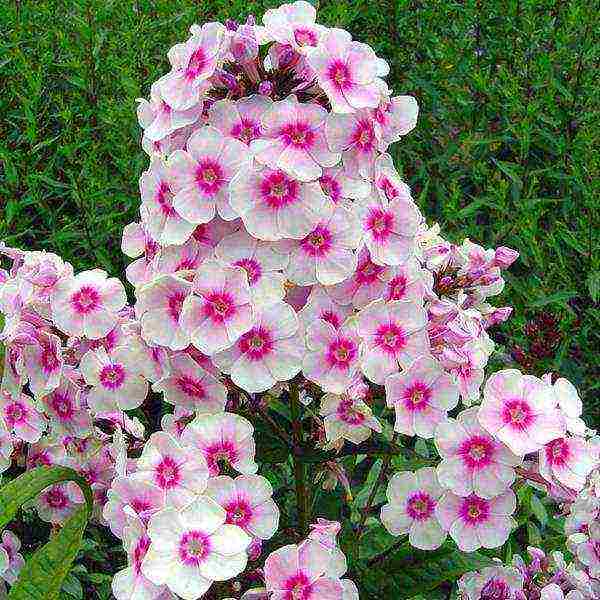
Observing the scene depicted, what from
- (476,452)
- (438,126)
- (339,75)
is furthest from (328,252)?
(438,126)

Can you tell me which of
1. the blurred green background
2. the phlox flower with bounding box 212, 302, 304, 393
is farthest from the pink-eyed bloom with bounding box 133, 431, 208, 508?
the blurred green background

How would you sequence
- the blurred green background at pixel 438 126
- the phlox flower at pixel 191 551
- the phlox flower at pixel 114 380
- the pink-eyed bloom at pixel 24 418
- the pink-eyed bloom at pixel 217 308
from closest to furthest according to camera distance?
the phlox flower at pixel 191 551
the pink-eyed bloom at pixel 217 308
the phlox flower at pixel 114 380
the pink-eyed bloom at pixel 24 418
the blurred green background at pixel 438 126

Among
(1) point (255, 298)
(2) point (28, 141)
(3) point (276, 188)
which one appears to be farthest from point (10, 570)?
(2) point (28, 141)

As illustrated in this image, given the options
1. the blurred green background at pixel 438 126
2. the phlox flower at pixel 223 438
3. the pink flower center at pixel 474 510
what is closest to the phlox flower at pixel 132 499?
the phlox flower at pixel 223 438

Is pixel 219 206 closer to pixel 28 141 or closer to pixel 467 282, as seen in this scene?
pixel 467 282

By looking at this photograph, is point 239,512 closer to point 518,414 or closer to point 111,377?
point 111,377

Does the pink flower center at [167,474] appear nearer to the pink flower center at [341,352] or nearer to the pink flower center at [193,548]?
the pink flower center at [193,548]
